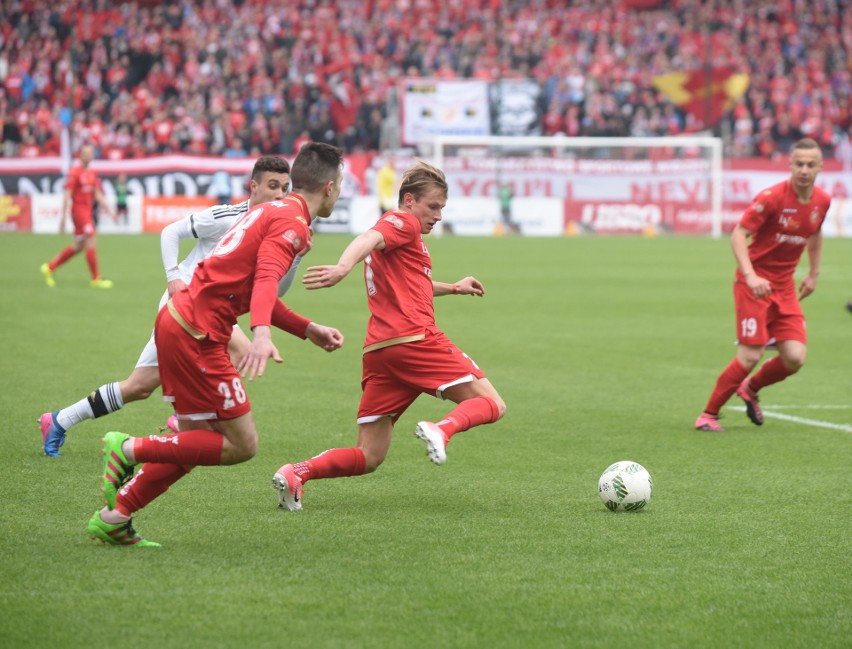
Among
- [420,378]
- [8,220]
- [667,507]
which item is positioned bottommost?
[8,220]

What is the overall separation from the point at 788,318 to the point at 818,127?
3214 cm

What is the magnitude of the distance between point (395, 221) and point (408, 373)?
2.47ft

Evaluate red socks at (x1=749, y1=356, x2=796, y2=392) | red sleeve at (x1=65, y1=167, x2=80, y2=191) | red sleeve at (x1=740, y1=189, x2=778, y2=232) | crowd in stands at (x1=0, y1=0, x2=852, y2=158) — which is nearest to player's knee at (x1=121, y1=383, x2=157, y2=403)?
red sleeve at (x1=740, y1=189, x2=778, y2=232)

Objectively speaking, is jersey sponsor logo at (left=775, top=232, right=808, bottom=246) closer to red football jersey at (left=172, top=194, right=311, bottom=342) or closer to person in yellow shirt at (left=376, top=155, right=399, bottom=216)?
red football jersey at (left=172, top=194, right=311, bottom=342)

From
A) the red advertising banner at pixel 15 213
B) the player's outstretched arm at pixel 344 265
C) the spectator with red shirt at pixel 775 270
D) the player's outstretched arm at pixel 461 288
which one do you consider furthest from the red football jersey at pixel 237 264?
the red advertising banner at pixel 15 213

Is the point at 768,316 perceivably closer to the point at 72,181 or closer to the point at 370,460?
the point at 370,460

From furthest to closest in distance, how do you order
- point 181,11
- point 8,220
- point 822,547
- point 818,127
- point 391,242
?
point 181,11 < point 818,127 < point 8,220 < point 391,242 < point 822,547

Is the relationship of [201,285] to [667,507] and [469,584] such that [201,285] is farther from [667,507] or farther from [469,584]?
[667,507]

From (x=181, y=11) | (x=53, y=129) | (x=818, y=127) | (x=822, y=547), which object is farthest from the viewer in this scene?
(x=181, y=11)

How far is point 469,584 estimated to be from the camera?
501 cm

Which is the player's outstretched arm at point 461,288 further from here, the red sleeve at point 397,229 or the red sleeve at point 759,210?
the red sleeve at point 759,210

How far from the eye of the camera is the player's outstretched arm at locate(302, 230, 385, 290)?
533 centimetres

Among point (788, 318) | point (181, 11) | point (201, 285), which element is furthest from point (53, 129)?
point (201, 285)

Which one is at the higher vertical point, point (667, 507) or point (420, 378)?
point (420, 378)
